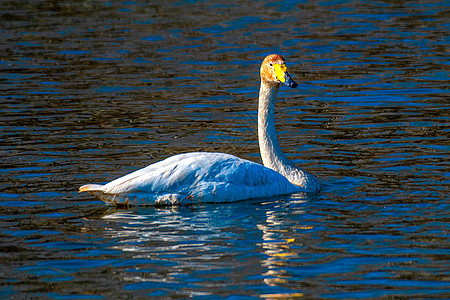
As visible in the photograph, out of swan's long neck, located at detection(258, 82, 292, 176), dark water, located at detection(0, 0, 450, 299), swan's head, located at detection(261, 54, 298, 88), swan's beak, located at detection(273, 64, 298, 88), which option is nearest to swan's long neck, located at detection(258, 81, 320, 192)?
swan's long neck, located at detection(258, 82, 292, 176)

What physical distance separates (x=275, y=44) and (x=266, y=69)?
1100 centimetres

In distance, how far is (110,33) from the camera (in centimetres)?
2436

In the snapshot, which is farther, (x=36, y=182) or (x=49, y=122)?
(x=49, y=122)

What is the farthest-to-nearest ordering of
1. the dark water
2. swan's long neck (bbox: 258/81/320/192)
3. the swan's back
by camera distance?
swan's long neck (bbox: 258/81/320/192) → the swan's back → the dark water

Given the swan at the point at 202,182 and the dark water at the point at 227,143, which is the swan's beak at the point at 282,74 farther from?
the dark water at the point at 227,143

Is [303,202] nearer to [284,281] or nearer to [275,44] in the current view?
[284,281]

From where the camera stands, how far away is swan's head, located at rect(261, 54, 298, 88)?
1099cm

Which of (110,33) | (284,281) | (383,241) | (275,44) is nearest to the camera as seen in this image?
(284,281)

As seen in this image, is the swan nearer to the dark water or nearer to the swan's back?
the swan's back

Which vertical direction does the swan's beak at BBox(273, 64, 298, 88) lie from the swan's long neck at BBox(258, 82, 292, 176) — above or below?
above

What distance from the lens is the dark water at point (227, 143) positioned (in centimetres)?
787

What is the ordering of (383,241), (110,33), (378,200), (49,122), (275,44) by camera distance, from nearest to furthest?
(383,241), (378,200), (49,122), (275,44), (110,33)

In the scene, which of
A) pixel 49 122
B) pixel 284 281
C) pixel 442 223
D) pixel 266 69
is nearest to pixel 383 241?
pixel 442 223

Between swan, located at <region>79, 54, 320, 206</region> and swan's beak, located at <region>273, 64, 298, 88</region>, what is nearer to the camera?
swan, located at <region>79, 54, 320, 206</region>
